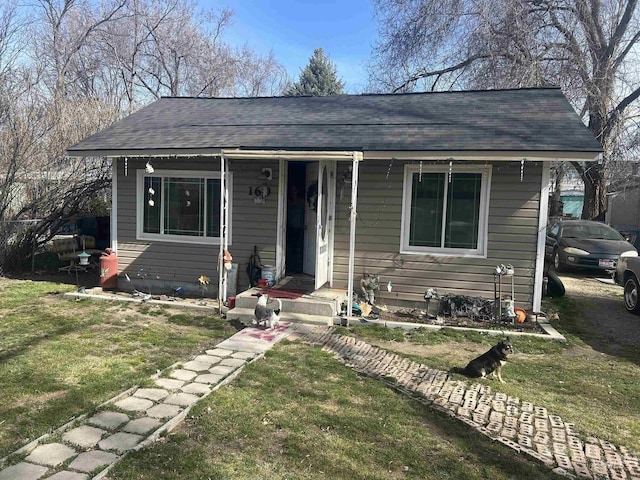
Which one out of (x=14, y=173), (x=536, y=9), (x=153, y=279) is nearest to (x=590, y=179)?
(x=536, y=9)

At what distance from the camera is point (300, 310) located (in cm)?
722

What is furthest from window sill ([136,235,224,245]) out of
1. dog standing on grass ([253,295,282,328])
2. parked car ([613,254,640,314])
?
parked car ([613,254,640,314])

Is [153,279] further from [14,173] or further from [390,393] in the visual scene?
[390,393]

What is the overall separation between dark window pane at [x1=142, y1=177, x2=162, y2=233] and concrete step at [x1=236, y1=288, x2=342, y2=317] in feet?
9.16

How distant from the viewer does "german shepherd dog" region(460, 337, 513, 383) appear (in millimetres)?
4887

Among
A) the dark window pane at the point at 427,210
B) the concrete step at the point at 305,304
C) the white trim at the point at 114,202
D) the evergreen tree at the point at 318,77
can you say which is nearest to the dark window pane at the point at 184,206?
the white trim at the point at 114,202

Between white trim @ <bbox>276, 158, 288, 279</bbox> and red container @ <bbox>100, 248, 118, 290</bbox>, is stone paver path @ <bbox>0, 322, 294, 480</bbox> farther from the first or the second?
red container @ <bbox>100, 248, 118, 290</bbox>

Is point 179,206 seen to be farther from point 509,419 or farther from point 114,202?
point 509,419

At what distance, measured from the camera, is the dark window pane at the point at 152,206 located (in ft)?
29.5

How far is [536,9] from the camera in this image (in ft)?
52.5

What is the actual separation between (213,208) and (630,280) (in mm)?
7902

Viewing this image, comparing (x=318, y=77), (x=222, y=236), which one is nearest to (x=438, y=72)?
(x=222, y=236)

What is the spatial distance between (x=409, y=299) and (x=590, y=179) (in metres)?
12.9

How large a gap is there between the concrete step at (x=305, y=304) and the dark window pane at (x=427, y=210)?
72.9 inches
